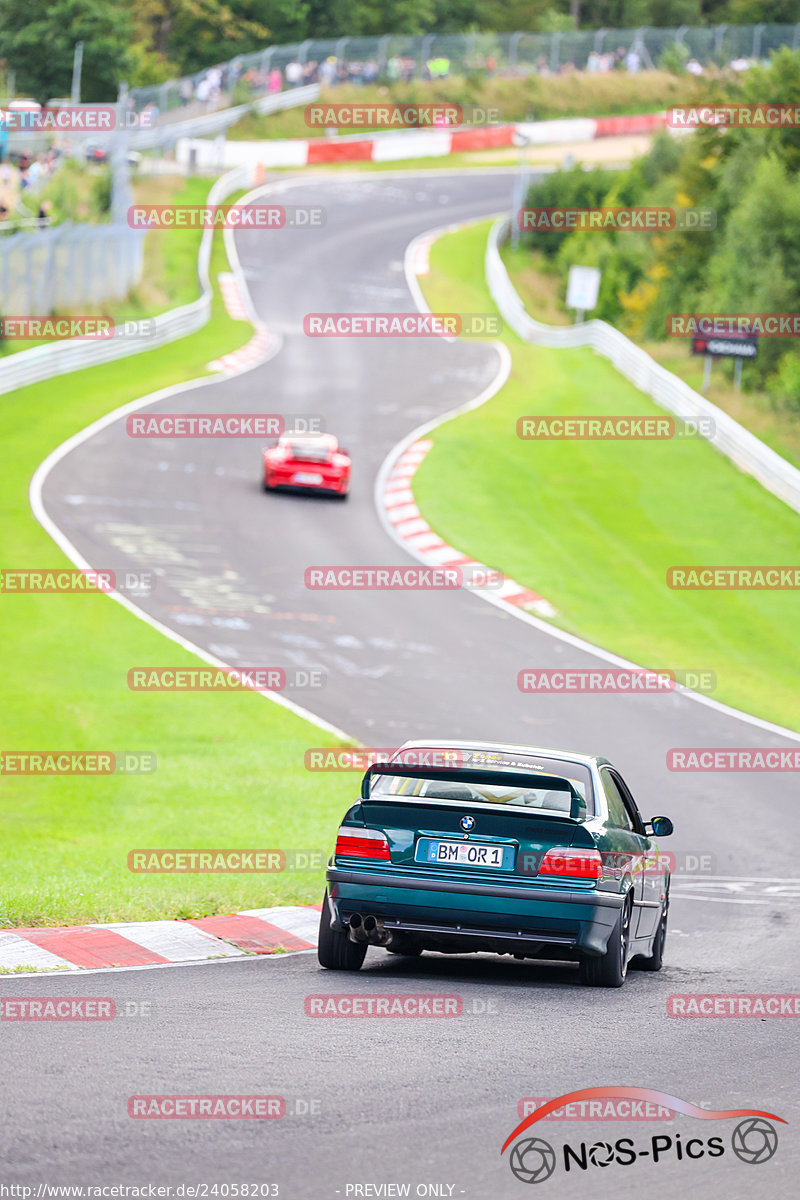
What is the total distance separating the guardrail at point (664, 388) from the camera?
33656mm

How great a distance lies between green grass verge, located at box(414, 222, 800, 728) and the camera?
2459 centimetres

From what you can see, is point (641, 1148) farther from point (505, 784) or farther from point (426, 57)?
point (426, 57)

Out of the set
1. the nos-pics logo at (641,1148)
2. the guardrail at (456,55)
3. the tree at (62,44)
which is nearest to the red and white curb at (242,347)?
the guardrail at (456,55)

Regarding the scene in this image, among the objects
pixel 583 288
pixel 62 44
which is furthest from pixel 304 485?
pixel 62 44

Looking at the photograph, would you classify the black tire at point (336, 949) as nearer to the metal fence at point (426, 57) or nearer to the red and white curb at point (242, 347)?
the red and white curb at point (242, 347)

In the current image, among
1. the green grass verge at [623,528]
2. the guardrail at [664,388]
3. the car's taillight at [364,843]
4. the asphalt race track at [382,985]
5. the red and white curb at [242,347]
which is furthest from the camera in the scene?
the red and white curb at [242,347]

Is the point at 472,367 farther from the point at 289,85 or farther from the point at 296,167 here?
the point at 289,85

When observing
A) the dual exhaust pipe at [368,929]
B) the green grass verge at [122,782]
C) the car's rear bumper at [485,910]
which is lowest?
the green grass verge at [122,782]

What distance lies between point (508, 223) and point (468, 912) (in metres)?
63.0

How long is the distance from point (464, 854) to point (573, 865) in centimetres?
59

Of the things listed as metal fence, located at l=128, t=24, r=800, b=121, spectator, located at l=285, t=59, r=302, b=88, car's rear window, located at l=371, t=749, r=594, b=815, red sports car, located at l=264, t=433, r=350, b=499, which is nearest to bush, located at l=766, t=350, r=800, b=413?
red sports car, located at l=264, t=433, r=350, b=499

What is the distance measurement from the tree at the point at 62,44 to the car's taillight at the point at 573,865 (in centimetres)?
7237

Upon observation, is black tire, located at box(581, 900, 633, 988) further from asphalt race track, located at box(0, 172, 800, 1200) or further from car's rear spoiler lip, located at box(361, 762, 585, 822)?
car's rear spoiler lip, located at box(361, 762, 585, 822)

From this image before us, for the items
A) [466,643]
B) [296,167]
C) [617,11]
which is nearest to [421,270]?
[296,167]
